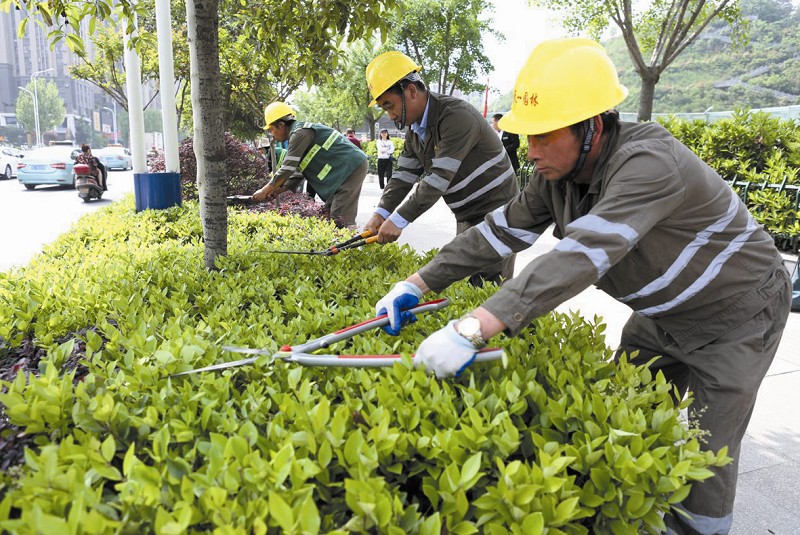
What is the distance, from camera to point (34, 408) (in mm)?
1504

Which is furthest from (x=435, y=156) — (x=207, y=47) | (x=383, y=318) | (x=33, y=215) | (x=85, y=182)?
(x=85, y=182)

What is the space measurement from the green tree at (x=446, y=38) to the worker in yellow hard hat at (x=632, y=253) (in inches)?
1125

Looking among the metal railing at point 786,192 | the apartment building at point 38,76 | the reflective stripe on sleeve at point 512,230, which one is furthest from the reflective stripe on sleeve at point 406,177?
the apartment building at point 38,76

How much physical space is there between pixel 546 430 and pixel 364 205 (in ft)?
44.5

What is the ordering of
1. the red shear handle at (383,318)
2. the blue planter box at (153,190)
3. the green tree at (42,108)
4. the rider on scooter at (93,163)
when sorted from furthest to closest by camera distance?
the green tree at (42,108), the rider on scooter at (93,163), the blue planter box at (153,190), the red shear handle at (383,318)

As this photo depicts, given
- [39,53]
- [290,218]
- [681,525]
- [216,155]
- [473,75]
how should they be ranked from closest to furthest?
1. [681,525]
2. [216,155]
3. [290,218]
4. [473,75]
5. [39,53]

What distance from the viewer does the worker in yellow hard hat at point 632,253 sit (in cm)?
171

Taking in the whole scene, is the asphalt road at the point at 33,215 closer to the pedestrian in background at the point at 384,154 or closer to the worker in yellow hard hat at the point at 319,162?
the worker in yellow hard hat at the point at 319,162

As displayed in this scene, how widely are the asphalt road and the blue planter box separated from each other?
100 centimetres

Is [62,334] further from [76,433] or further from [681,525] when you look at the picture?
[681,525]

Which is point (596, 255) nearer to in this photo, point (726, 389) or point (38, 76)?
point (726, 389)

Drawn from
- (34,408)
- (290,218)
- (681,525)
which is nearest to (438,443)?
(34,408)

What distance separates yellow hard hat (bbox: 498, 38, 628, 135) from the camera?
1898mm

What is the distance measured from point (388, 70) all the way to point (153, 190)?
5686 millimetres
